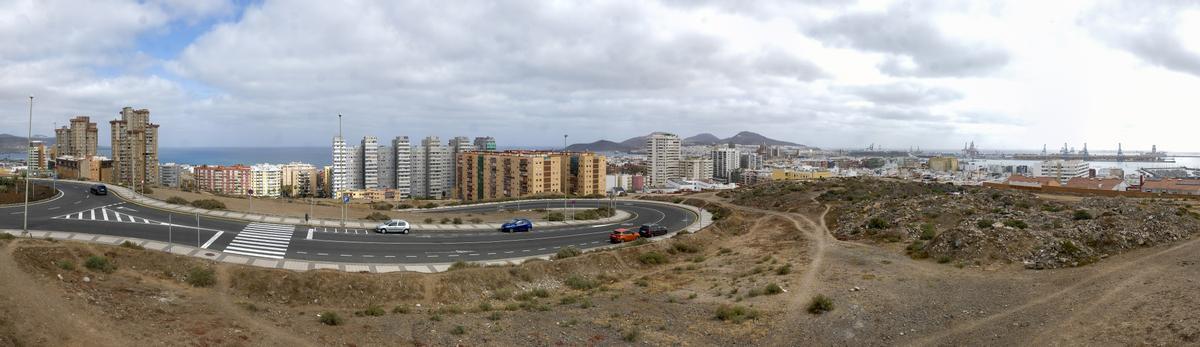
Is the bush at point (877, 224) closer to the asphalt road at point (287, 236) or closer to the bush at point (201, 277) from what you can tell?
the asphalt road at point (287, 236)

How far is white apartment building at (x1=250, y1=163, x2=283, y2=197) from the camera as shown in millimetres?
154000

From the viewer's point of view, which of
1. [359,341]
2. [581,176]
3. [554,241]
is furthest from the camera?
[581,176]

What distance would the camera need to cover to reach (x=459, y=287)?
21.7m

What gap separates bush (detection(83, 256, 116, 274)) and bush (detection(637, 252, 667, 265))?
1991 centimetres

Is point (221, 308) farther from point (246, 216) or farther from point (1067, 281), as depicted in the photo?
point (1067, 281)

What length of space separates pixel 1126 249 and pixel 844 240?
1134cm

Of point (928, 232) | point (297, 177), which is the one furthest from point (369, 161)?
point (928, 232)

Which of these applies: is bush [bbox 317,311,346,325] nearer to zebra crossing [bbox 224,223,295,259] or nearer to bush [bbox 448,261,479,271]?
bush [bbox 448,261,479,271]

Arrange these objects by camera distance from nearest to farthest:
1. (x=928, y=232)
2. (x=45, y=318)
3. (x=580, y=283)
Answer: (x=45, y=318) → (x=580, y=283) → (x=928, y=232)

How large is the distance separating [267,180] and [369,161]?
103 feet

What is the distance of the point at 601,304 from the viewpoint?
1953 centimetres

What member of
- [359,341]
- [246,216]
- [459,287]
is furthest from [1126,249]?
[246,216]

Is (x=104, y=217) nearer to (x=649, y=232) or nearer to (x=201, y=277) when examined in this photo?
(x=201, y=277)

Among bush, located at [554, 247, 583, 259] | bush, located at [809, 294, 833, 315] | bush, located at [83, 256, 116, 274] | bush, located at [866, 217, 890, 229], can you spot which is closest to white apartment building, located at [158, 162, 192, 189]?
bush, located at [83, 256, 116, 274]
